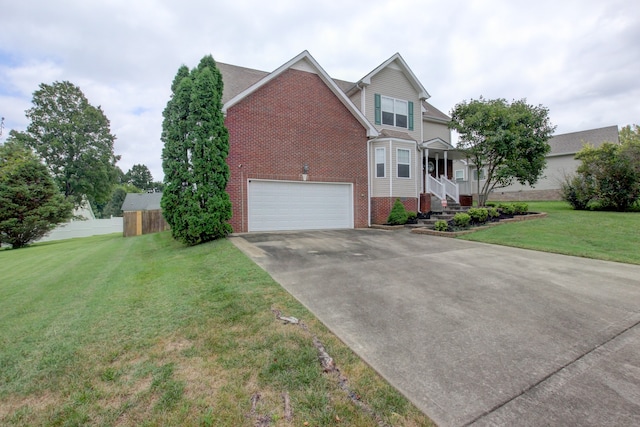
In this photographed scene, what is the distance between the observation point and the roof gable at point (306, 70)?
A: 36.4 ft

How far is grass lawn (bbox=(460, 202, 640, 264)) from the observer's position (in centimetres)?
712

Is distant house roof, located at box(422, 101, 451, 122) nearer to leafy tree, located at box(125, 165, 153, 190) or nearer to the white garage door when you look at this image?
the white garage door

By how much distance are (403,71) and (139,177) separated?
285 ft

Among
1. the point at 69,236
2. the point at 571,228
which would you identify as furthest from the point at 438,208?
the point at 69,236

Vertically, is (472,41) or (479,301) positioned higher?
(472,41)

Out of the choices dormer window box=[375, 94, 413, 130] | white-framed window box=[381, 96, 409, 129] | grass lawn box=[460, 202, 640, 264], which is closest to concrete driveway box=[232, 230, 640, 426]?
grass lawn box=[460, 202, 640, 264]

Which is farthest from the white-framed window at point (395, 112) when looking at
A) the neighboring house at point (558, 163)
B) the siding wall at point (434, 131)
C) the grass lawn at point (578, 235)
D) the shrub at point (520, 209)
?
the neighboring house at point (558, 163)

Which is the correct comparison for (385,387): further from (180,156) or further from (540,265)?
(180,156)

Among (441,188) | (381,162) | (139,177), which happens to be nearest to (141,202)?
(381,162)

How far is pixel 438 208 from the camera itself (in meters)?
15.6

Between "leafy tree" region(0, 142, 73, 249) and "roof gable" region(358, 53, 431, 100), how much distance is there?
18.0 m

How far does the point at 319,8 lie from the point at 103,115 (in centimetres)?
3094

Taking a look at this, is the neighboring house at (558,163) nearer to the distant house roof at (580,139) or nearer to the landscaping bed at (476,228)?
the distant house roof at (580,139)

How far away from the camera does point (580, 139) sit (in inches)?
904
